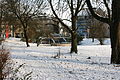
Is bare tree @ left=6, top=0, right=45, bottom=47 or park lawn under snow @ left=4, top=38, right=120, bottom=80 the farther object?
bare tree @ left=6, top=0, right=45, bottom=47

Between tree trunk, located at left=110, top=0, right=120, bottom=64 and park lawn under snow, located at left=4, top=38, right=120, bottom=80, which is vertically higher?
tree trunk, located at left=110, top=0, right=120, bottom=64

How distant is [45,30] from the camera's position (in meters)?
49.2

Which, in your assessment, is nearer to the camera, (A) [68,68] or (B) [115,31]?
(A) [68,68]

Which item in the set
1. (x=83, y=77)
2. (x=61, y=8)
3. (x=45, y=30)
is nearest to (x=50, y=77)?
(x=83, y=77)

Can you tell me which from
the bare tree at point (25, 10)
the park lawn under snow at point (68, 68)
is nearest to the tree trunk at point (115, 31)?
the park lawn under snow at point (68, 68)

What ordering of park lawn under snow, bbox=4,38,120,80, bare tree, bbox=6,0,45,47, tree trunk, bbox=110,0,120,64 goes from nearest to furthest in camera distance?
park lawn under snow, bbox=4,38,120,80, tree trunk, bbox=110,0,120,64, bare tree, bbox=6,0,45,47

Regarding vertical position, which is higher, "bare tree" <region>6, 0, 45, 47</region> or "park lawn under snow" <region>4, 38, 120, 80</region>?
"bare tree" <region>6, 0, 45, 47</region>

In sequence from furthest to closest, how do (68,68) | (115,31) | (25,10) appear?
1. (25,10)
2. (115,31)
3. (68,68)

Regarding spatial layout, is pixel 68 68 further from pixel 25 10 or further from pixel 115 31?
pixel 25 10

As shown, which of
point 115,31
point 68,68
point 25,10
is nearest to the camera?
point 68,68

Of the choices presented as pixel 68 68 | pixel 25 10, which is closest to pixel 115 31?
pixel 68 68

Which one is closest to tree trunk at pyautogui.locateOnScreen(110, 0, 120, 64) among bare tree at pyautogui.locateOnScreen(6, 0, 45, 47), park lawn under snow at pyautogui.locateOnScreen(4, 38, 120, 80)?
park lawn under snow at pyautogui.locateOnScreen(4, 38, 120, 80)

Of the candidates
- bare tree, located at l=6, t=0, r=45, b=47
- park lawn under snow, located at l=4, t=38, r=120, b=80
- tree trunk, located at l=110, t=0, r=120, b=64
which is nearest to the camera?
park lawn under snow, located at l=4, t=38, r=120, b=80

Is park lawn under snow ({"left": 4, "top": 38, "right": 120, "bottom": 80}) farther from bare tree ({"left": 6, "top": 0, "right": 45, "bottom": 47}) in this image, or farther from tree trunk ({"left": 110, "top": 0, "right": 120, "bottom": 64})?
bare tree ({"left": 6, "top": 0, "right": 45, "bottom": 47})
